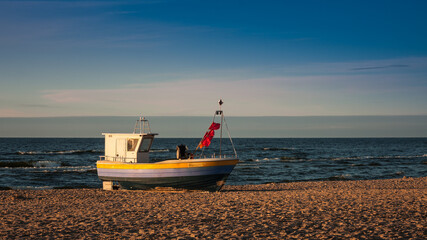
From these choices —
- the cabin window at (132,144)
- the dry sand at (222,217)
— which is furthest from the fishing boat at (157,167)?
the dry sand at (222,217)

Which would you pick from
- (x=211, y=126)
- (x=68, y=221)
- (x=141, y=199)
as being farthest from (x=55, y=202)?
(x=211, y=126)

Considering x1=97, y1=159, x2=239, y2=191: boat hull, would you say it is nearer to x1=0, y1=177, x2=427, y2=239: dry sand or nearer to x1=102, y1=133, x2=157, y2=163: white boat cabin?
x1=102, y1=133, x2=157, y2=163: white boat cabin

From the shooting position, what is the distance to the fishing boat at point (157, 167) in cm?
2091

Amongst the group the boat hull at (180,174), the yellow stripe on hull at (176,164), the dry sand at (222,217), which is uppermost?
the yellow stripe on hull at (176,164)

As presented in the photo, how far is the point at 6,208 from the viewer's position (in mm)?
15938

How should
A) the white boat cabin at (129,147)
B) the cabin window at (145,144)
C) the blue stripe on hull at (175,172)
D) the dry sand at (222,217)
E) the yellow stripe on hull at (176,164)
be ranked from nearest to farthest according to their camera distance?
1. the dry sand at (222,217)
2. the yellow stripe on hull at (176,164)
3. the blue stripe on hull at (175,172)
4. the white boat cabin at (129,147)
5. the cabin window at (145,144)

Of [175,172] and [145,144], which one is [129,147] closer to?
[145,144]

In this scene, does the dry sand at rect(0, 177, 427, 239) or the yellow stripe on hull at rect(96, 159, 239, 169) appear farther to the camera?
the yellow stripe on hull at rect(96, 159, 239, 169)

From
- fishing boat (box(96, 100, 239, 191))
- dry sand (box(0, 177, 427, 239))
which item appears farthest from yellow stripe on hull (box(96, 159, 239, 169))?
dry sand (box(0, 177, 427, 239))

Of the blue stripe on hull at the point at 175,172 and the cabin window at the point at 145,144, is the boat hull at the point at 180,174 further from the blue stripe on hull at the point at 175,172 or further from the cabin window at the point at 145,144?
the cabin window at the point at 145,144

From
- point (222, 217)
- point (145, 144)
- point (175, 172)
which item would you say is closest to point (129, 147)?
point (145, 144)

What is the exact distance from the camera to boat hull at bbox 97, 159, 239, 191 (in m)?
20.8

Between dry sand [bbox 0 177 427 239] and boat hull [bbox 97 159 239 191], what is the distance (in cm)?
204

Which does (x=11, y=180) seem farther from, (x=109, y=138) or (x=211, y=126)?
(x=211, y=126)
